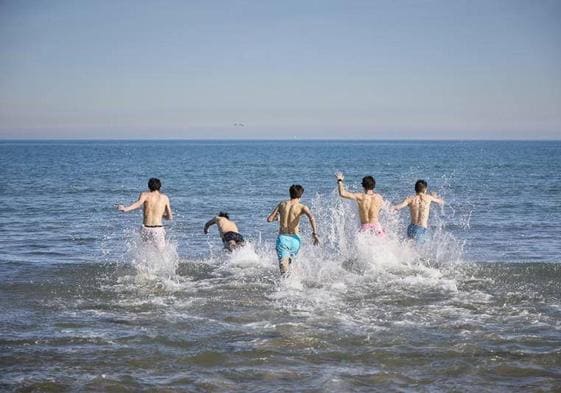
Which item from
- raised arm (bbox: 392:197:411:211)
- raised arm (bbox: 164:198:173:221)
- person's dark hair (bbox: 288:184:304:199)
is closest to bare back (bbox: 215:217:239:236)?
raised arm (bbox: 164:198:173:221)

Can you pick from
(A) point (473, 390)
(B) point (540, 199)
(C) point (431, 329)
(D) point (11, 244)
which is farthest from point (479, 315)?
(B) point (540, 199)

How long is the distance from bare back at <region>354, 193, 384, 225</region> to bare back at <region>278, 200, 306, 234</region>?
6.08 feet

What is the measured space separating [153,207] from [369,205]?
4136 millimetres

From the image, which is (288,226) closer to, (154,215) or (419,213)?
(154,215)

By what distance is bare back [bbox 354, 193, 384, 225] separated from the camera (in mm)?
12258

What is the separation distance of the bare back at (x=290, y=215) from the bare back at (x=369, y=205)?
1.85 metres

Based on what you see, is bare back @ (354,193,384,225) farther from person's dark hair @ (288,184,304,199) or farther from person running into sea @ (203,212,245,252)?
Result: person running into sea @ (203,212,245,252)

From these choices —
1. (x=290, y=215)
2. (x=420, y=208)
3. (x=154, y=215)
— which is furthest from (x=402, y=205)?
(x=154, y=215)

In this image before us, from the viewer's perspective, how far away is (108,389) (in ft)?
20.2

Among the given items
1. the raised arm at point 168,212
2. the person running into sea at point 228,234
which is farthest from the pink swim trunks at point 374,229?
the raised arm at point 168,212

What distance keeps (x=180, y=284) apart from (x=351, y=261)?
3.63 metres

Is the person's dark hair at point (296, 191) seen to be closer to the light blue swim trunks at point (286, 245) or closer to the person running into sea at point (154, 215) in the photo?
the light blue swim trunks at point (286, 245)

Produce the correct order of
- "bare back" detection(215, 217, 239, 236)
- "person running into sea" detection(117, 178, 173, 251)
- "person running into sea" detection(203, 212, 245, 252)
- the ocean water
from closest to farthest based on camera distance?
the ocean water → "person running into sea" detection(117, 178, 173, 251) → "person running into sea" detection(203, 212, 245, 252) → "bare back" detection(215, 217, 239, 236)

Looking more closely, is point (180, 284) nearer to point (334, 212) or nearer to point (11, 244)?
point (334, 212)
